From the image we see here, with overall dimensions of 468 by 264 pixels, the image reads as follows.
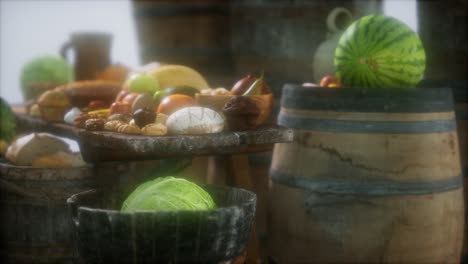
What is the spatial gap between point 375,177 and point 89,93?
1431 millimetres

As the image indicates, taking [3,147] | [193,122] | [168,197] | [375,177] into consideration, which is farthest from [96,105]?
[375,177]

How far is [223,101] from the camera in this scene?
2.20 meters

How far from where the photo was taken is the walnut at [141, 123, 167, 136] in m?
1.99

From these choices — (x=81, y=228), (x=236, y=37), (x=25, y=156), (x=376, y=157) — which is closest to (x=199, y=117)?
(x=81, y=228)

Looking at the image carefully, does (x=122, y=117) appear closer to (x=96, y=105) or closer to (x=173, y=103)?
(x=173, y=103)

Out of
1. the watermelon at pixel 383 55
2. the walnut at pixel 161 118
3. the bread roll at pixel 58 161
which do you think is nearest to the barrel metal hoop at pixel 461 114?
the watermelon at pixel 383 55

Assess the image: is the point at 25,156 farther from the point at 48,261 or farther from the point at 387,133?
the point at 387,133

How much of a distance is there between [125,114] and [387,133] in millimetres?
989

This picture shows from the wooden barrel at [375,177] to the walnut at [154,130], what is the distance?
0.65 metres

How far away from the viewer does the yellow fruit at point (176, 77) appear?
2.83 metres

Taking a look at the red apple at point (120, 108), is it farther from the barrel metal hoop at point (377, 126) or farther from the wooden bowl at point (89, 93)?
the barrel metal hoop at point (377, 126)

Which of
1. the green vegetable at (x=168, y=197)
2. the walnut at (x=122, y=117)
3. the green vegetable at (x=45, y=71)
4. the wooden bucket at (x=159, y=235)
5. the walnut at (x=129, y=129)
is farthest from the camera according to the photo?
the green vegetable at (x=45, y=71)

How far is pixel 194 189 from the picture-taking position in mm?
1733

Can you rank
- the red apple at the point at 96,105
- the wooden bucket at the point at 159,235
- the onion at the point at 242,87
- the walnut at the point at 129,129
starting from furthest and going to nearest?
the red apple at the point at 96,105, the onion at the point at 242,87, the walnut at the point at 129,129, the wooden bucket at the point at 159,235
